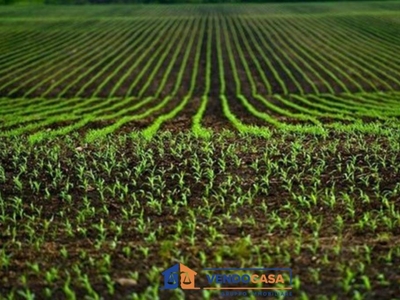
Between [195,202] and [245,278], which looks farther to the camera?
[195,202]

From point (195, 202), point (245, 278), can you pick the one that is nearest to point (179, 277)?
point (245, 278)

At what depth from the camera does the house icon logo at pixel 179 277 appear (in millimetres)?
6816

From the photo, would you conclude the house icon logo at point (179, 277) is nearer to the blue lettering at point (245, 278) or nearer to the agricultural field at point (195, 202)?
the agricultural field at point (195, 202)

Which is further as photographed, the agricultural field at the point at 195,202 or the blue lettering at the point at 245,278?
the agricultural field at the point at 195,202

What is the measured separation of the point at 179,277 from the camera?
698 centimetres

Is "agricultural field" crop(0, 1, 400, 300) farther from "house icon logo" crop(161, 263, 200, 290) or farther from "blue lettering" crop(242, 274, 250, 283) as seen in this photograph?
"blue lettering" crop(242, 274, 250, 283)

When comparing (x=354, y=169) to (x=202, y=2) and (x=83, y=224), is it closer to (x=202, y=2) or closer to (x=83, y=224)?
(x=83, y=224)

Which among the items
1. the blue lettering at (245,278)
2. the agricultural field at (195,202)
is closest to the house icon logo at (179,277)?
the agricultural field at (195,202)

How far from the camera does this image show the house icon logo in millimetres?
6816

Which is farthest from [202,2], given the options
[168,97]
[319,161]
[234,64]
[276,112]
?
[319,161]

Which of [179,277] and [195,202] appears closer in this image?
[179,277]

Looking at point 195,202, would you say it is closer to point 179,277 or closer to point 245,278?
point 179,277

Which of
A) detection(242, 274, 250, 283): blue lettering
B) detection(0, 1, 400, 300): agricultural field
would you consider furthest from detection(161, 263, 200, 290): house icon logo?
detection(242, 274, 250, 283): blue lettering

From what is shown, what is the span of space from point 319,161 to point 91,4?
9673 cm
